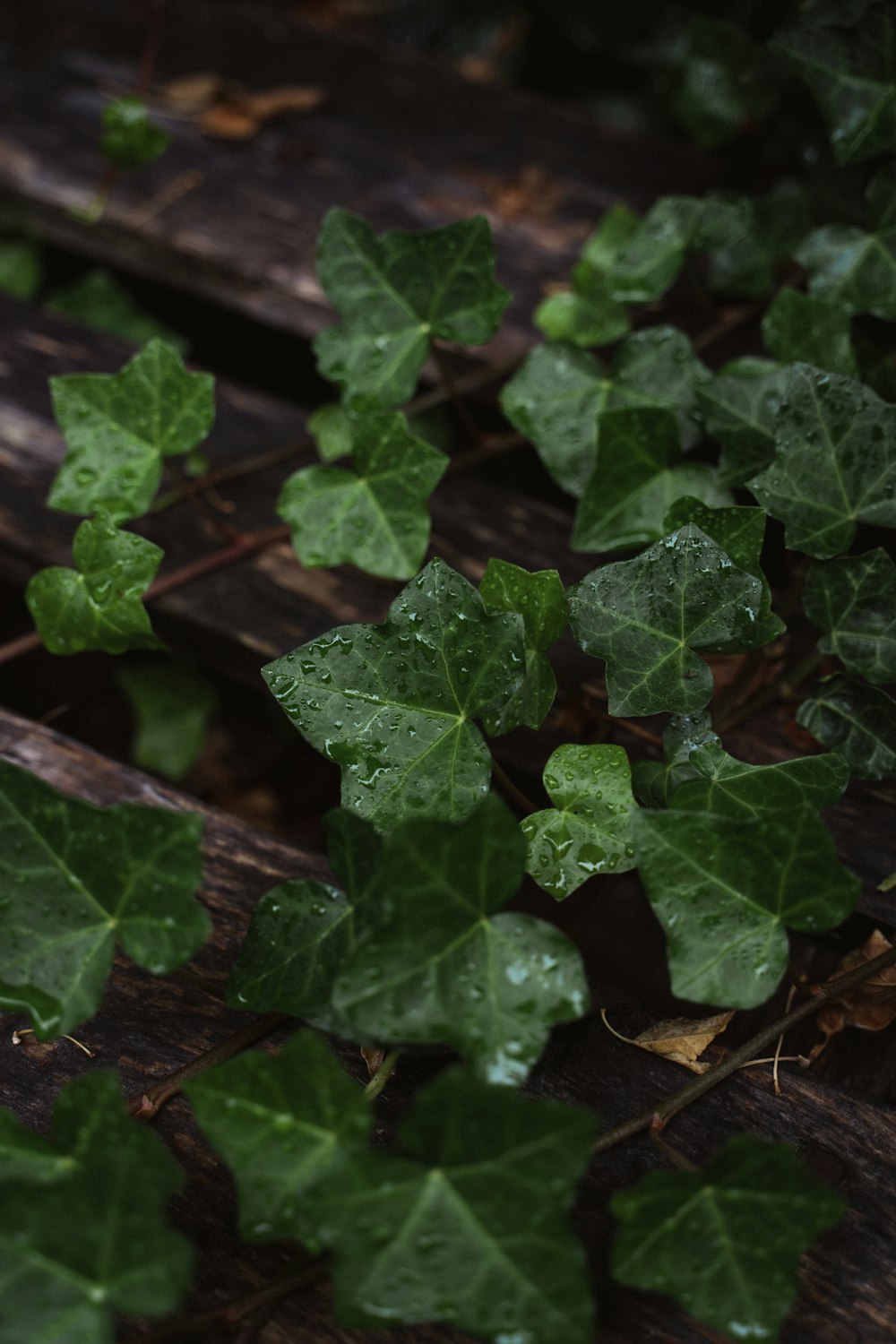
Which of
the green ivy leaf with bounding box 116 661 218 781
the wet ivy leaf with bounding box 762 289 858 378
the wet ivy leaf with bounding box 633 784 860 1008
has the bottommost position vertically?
the green ivy leaf with bounding box 116 661 218 781

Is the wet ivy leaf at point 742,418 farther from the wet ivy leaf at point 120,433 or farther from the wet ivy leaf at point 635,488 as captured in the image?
the wet ivy leaf at point 120,433

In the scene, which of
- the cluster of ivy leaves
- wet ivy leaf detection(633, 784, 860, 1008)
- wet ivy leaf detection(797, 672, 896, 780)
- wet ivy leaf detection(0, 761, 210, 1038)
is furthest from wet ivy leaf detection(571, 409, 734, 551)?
wet ivy leaf detection(0, 761, 210, 1038)

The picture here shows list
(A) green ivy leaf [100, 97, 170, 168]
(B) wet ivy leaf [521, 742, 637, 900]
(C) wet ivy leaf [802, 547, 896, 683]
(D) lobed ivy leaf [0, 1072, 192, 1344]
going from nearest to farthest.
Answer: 1. (D) lobed ivy leaf [0, 1072, 192, 1344]
2. (B) wet ivy leaf [521, 742, 637, 900]
3. (C) wet ivy leaf [802, 547, 896, 683]
4. (A) green ivy leaf [100, 97, 170, 168]

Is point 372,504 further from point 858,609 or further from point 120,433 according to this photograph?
point 858,609

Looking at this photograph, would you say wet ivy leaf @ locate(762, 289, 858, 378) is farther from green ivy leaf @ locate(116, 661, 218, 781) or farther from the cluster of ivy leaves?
green ivy leaf @ locate(116, 661, 218, 781)

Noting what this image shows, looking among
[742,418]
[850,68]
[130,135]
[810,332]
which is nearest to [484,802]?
[742,418]

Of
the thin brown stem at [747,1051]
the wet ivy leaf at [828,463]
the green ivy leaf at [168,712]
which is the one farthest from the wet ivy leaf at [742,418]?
the green ivy leaf at [168,712]
